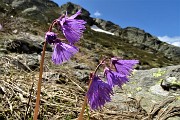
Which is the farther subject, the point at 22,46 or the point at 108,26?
the point at 108,26

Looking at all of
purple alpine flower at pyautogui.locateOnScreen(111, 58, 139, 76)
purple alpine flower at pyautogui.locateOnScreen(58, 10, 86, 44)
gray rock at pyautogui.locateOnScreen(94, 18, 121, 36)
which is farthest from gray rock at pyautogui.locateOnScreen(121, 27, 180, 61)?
purple alpine flower at pyautogui.locateOnScreen(58, 10, 86, 44)

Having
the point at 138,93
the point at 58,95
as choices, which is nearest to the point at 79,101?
the point at 58,95

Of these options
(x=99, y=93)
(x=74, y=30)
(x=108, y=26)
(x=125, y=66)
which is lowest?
(x=99, y=93)

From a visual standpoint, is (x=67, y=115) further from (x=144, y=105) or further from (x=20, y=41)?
(x=20, y=41)

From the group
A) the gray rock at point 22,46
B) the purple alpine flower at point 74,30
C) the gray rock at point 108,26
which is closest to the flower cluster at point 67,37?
the purple alpine flower at point 74,30

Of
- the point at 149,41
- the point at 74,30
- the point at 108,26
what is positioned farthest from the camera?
the point at 108,26

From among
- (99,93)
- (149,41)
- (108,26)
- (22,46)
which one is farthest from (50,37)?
(149,41)

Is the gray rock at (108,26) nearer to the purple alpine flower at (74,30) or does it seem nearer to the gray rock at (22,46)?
the gray rock at (22,46)

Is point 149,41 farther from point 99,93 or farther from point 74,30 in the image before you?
point 74,30
